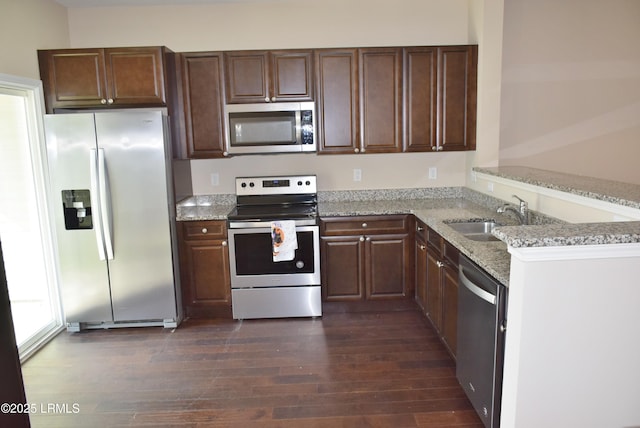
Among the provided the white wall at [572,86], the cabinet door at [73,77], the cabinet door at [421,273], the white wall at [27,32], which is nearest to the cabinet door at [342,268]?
the cabinet door at [421,273]

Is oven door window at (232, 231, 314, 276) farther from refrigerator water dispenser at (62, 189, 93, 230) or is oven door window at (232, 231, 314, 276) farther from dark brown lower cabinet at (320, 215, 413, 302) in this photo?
refrigerator water dispenser at (62, 189, 93, 230)

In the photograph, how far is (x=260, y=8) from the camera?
13.1 ft

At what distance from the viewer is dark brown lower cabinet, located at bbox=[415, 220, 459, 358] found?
279 centimetres

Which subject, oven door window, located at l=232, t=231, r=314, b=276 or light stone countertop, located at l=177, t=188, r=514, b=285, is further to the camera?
oven door window, located at l=232, t=231, r=314, b=276

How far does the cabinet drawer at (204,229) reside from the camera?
373 centimetres

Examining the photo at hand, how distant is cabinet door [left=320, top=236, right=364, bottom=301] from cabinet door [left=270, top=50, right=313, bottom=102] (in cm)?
126

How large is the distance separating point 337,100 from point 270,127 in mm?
629

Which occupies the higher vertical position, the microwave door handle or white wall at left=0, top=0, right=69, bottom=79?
A: white wall at left=0, top=0, right=69, bottom=79

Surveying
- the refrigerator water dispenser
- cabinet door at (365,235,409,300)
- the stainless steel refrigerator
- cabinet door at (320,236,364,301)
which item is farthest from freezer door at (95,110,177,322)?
cabinet door at (365,235,409,300)

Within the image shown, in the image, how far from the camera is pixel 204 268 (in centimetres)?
379

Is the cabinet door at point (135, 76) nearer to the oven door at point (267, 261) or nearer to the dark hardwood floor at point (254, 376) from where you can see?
the oven door at point (267, 261)

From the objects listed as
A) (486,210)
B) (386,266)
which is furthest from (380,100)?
(386,266)

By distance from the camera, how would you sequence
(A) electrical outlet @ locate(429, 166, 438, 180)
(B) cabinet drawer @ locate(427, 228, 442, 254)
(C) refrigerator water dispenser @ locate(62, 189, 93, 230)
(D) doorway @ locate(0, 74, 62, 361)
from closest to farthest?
1. (B) cabinet drawer @ locate(427, 228, 442, 254)
2. (D) doorway @ locate(0, 74, 62, 361)
3. (C) refrigerator water dispenser @ locate(62, 189, 93, 230)
4. (A) electrical outlet @ locate(429, 166, 438, 180)

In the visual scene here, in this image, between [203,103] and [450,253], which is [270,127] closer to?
[203,103]
